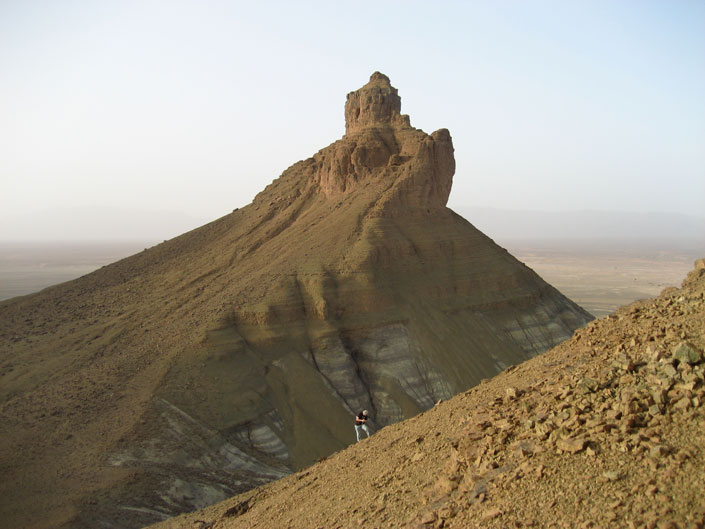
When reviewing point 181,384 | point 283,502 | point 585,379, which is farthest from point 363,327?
point 585,379

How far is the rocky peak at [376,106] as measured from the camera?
40406 mm

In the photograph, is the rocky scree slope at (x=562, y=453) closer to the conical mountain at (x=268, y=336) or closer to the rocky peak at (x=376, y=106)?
the conical mountain at (x=268, y=336)

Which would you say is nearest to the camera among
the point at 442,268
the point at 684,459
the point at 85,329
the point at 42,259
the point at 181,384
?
the point at 684,459

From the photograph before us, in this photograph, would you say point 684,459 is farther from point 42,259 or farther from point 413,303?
point 42,259

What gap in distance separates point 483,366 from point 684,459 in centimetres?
2613

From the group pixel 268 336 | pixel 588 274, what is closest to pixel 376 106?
pixel 268 336

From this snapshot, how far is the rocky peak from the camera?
133 feet

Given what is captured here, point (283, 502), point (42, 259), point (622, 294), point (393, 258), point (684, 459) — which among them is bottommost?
point (622, 294)

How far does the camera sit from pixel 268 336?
29.9 metres

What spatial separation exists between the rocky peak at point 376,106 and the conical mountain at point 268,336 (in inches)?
5.3

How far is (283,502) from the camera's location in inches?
493

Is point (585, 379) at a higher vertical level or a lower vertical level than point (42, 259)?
lower

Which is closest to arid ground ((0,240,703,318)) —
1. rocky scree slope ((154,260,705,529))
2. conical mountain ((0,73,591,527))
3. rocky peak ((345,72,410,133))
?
conical mountain ((0,73,591,527))

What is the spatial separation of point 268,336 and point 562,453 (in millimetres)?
22918
